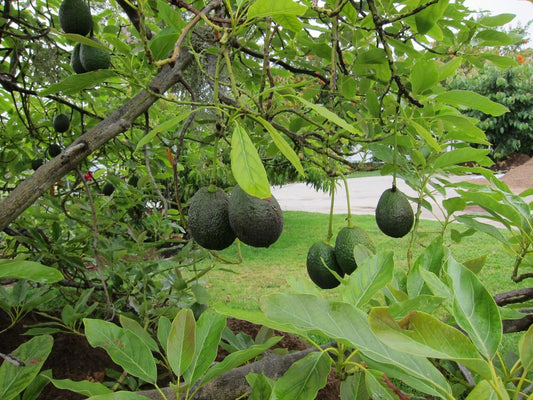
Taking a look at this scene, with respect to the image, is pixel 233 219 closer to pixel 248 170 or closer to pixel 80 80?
pixel 248 170

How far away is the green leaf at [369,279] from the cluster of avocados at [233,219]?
35 cm

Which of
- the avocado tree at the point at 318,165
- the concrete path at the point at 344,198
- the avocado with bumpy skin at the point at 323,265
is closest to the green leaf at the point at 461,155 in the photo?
the avocado tree at the point at 318,165

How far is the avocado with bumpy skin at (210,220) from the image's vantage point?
3.70 feet

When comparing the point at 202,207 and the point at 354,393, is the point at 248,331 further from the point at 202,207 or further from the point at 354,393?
the point at 354,393

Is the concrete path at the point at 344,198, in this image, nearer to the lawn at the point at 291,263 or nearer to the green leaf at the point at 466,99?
the lawn at the point at 291,263

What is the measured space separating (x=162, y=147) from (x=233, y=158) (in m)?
1.67

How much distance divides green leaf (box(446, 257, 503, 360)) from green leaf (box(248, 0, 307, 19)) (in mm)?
552

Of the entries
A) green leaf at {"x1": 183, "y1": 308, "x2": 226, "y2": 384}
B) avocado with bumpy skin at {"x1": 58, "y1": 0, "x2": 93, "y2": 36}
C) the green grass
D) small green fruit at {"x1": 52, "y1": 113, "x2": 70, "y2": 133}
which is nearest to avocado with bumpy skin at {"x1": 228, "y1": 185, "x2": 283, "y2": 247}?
green leaf at {"x1": 183, "y1": 308, "x2": 226, "y2": 384}

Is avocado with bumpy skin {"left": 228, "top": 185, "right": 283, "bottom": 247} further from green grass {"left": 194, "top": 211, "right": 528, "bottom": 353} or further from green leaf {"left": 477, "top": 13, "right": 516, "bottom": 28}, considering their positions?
green grass {"left": 194, "top": 211, "right": 528, "bottom": 353}

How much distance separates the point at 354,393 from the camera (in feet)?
2.59

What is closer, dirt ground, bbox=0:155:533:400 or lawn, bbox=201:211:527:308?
dirt ground, bbox=0:155:533:400

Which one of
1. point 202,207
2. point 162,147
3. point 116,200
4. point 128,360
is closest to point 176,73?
point 202,207

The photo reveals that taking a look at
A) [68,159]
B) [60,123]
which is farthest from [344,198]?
[68,159]

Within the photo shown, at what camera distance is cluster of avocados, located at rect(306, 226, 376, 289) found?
129 cm
